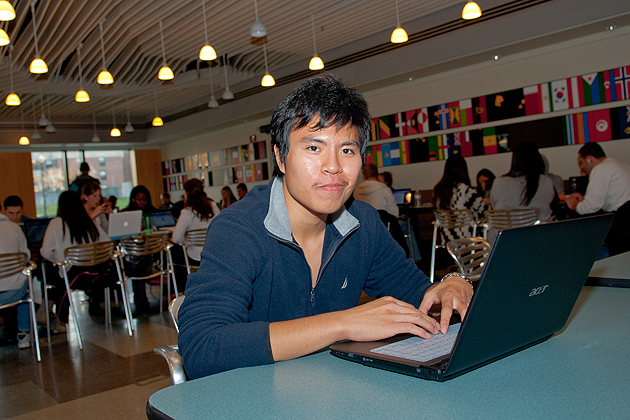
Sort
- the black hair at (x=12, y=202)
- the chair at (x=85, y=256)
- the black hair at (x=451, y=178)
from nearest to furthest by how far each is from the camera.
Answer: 1. the chair at (x=85, y=256)
2. the black hair at (x=451, y=178)
3. the black hair at (x=12, y=202)

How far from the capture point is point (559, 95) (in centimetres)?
667

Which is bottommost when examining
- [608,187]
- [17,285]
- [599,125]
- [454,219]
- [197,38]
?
[17,285]

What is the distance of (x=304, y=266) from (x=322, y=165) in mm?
263

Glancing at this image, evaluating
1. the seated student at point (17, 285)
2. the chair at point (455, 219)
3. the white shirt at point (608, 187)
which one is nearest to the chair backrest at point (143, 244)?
the seated student at point (17, 285)

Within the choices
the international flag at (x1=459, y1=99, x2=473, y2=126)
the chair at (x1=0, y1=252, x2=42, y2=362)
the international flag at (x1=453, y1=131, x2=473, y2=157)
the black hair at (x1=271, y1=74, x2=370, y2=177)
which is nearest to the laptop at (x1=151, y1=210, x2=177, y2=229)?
the chair at (x1=0, y1=252, x2=42, y2=362)

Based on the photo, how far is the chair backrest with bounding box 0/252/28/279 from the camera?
371 cm

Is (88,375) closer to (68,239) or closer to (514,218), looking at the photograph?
(68,239)

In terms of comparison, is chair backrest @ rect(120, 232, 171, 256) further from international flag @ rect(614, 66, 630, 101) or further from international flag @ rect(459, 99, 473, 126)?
international flag @ rect(614, 66, 630, 101)

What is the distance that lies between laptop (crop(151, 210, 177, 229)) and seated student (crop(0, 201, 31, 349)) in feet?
9.04

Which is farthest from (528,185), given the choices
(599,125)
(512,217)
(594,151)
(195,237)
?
(195,237)

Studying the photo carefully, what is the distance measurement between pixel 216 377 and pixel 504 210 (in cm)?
418

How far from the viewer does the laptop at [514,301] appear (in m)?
0.75

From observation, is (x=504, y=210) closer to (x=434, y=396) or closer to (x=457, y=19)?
(x=457, y=19)

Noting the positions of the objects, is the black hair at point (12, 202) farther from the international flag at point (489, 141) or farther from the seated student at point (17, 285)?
the international flag at point (489, 141)
